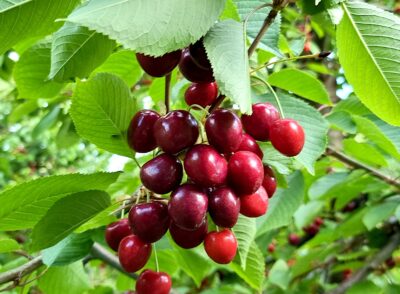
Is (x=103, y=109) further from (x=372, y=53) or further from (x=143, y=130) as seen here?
(x=372, y=53)

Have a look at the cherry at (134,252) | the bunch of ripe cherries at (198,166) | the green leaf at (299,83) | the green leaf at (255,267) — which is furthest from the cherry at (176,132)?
the green leaf at (299,83)

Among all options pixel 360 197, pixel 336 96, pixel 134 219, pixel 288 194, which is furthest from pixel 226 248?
pixel 336 96

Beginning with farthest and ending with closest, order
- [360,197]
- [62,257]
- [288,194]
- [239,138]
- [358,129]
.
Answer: [360,197], [288,194], [358,129], [62,257], [239,138]

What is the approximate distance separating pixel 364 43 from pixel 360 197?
2.21m

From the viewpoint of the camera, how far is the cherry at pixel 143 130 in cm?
90

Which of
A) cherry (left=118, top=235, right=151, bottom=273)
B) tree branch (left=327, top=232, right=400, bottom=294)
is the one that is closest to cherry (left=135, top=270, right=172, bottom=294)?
cherry (left=118, top=235, right=151, bottom=273)

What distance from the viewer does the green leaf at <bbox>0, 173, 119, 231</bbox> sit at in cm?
93

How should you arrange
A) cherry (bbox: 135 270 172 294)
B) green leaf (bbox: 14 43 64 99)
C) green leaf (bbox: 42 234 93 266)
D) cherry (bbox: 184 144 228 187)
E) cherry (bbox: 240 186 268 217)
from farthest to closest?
green leaf (bbox: 14 43 64 99) < green leaf (bbox: 42 234 93 266) < cherry (bbox: 135 270 172 294) < cherry (bbox: 240 186 268 217) < cherry (bbox: 184 144 228 187)

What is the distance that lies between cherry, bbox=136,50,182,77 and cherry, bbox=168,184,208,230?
0.20 meters

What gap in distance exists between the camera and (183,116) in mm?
831

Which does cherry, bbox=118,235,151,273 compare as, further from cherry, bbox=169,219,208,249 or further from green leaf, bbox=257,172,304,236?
green leaf, bbox=257,172,304,236

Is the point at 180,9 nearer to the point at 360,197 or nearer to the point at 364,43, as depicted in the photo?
the point at 364,43

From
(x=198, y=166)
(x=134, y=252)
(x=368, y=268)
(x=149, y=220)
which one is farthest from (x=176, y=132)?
(x=368, y=268)

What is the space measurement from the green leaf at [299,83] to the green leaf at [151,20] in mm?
616
